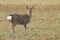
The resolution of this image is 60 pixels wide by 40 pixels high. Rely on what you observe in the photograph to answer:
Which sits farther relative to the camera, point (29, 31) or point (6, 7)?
point (6, 7)

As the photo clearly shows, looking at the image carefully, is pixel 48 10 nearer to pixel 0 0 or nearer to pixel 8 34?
pixel 0 0

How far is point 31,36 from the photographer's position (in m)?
11.0

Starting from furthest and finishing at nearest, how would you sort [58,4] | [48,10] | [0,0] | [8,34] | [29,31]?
1. [0,0]
2. [58,4]
3. [48,10]
4. [29,31]
5. [8,34]

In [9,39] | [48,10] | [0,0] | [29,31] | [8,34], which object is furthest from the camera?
[0,0]

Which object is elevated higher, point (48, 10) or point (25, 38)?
point (25, 38)

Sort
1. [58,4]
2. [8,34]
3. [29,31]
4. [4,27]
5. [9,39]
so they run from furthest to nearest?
[58,4], [4,27], [29,31], [8,34], [9,39]

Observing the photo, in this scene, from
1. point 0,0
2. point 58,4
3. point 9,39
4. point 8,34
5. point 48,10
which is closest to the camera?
point 9,39

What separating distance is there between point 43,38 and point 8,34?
1.69m

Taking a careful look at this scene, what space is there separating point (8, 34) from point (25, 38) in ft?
3.39

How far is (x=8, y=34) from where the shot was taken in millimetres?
11273

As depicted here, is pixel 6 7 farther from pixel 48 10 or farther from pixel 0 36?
pixel 0 36

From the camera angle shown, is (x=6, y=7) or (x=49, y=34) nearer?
(x=49, y=34)

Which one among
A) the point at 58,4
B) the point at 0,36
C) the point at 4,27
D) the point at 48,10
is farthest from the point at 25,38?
the point at 58,4

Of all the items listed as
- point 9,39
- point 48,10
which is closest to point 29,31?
point 9,39
